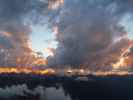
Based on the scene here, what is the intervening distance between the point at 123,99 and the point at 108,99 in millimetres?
11234

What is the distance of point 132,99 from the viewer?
17238 centimetres

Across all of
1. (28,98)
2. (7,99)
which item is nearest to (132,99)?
(28,98)

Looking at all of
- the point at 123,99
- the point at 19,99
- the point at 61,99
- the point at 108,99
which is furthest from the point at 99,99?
the point at 19,99

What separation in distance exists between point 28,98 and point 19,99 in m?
9.32

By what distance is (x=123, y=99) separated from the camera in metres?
178

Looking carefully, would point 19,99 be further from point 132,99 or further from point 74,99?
point 132,99

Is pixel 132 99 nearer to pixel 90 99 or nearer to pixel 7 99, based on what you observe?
pixel 90 99

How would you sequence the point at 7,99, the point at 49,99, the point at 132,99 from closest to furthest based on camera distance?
the point at 7,99
the point at 49,99
the point at 132,99

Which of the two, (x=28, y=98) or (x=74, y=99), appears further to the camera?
(x=74, y=99)

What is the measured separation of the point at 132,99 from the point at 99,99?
23.2m

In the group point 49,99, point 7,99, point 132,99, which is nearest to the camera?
point 7,99

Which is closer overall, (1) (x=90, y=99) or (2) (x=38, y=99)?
(2) (x=38, y=99)

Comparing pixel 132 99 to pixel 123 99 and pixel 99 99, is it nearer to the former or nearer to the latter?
pixel 123 99

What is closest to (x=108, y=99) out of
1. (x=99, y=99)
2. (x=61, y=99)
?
(x=99, y=99)
